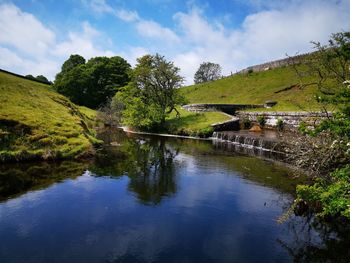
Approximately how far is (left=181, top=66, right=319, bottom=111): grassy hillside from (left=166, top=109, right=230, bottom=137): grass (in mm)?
13752

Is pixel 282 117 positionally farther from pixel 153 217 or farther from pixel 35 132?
pixel 153 217

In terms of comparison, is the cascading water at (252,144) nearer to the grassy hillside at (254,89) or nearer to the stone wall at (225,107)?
the stone wall at (225,107)

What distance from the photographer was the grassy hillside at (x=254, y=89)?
2672 inches

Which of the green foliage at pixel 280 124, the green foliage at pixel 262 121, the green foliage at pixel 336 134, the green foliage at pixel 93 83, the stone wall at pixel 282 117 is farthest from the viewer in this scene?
the green foliage at pixel 93 83

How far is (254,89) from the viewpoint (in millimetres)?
80625

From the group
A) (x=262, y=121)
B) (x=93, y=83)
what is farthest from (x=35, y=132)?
(x=93, y=83)

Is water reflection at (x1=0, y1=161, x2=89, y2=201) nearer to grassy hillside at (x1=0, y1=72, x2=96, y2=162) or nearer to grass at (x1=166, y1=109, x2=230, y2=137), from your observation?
grassy hillside at (x1=0, y1=72, x2=96, y2=162)

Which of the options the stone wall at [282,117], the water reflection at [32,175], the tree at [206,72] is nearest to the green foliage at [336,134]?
the water reflection at [32,175]

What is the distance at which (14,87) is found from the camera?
42.2 metres

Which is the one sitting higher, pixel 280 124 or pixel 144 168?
pixel 280 124

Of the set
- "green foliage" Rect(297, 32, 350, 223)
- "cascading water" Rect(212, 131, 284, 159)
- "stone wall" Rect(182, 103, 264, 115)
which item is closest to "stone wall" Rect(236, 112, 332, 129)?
"stone wall" Rect(182, 103, 264, 115)

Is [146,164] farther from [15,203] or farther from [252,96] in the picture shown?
[252,96]

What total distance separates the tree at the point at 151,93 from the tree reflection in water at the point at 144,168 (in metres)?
17.2

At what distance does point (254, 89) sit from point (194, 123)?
33.1m
